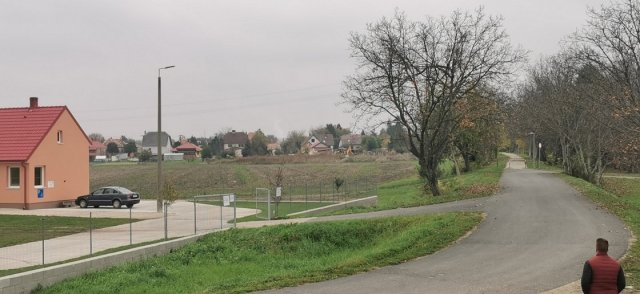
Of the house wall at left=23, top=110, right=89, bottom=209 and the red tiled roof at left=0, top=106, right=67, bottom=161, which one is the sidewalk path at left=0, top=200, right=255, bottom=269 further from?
the red tiled roof at left=0, top=106, right=67, bottom=161

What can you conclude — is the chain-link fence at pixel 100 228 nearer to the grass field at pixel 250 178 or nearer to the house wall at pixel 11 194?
the house wall at pixel 11 194

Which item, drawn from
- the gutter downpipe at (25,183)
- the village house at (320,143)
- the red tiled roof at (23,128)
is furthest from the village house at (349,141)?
the gutter downpipe at (25,183)

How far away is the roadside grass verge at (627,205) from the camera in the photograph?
12.2 m

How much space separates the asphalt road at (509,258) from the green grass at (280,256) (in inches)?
28.2

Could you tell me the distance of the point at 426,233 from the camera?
16.9m

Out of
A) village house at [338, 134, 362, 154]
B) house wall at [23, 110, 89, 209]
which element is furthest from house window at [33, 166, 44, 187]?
village house at [338, 134, 362, 154]

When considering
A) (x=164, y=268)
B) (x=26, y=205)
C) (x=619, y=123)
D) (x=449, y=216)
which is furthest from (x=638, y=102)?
(x=26, y=205)

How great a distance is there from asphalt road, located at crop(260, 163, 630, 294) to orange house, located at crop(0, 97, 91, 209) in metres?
28.3

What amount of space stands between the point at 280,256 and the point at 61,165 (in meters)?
27.0

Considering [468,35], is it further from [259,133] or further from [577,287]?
[259,133]

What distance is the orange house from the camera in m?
36.8

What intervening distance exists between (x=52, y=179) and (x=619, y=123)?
35527 mm

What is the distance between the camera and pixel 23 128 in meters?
39.3

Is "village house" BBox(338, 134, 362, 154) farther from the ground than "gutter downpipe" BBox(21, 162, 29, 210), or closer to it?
farther from the ground
